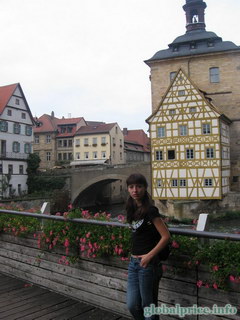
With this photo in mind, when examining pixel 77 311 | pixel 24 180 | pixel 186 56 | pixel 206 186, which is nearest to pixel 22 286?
pixel 77 311

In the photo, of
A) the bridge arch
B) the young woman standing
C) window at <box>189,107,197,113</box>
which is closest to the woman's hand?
the young woman standing

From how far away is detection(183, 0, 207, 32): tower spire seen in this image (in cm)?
3206

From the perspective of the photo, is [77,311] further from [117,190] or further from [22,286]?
[117,190]

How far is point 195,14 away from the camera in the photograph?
107 feet

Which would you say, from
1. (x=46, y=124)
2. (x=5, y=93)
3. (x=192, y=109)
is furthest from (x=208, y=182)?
(x=46, y=124)

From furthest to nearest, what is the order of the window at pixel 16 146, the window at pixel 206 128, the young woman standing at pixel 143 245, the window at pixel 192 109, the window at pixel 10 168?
1. the window at pixel 16 146
2. the window at pixel 10 168
3. the window at pixel 192 109
4. the window at pixel 206 128
5. the young woman standing at pixel 143 245

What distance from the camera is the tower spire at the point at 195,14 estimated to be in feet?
105

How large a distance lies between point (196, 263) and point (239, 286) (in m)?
0.38

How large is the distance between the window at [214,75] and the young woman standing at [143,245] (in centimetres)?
2760

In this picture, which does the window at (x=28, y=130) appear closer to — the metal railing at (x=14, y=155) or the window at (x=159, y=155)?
the metal railing at (x=14, y=155)

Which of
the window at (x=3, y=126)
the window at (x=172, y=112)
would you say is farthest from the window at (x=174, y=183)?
the window at (x=3, y=126)

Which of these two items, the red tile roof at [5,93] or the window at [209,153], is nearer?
the window at [209,153]

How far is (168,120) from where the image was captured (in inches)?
975

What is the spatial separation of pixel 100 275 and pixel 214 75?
89.5 feet
